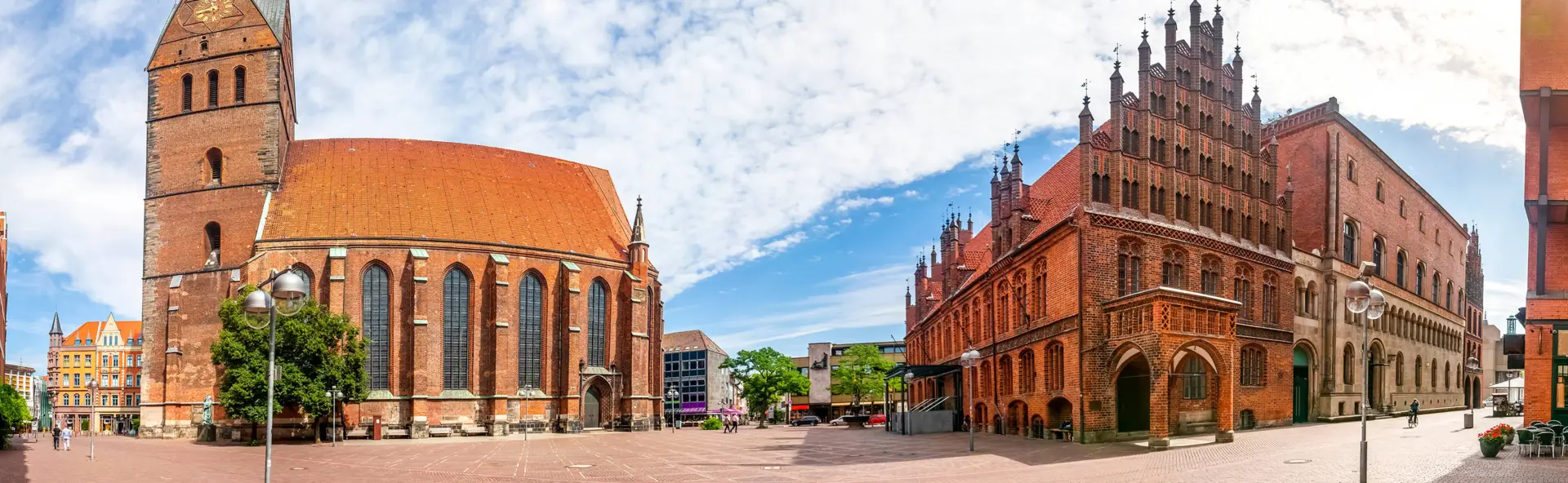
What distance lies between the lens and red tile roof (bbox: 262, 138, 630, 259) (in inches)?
2466

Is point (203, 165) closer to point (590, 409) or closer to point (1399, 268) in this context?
point (590, 409)

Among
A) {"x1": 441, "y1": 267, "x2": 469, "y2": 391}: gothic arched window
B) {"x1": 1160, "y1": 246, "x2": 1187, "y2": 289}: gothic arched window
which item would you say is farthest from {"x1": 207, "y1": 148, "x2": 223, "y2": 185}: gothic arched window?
{"x1": 1160, "y1": 246, "x2": 1187, "y2": 289}: gothic arched window

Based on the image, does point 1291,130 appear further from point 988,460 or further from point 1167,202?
point 988,460

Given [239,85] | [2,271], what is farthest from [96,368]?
[239,85]

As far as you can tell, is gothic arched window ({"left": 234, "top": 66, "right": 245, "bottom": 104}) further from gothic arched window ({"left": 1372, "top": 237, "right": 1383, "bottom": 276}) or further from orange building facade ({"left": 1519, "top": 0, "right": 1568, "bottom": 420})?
orange building facade ({"left": 1519, "top": 0, "right": 1568, "bottom": 420})

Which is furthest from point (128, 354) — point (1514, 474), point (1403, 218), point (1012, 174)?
point (1514, 474)

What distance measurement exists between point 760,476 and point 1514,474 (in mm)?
15723

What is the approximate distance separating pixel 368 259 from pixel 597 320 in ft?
46.6

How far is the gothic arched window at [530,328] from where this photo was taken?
2576 inches

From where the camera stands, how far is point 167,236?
61.4 m

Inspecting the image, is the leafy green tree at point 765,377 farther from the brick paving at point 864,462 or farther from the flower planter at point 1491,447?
the flower planter at point 1491,447

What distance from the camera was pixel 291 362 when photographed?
52.8 meters

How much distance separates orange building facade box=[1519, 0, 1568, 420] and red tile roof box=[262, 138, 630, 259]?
52668 mm

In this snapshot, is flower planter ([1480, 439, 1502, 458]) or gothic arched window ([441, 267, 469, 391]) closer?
flower planter ([1480, 439, 1502, 458])
